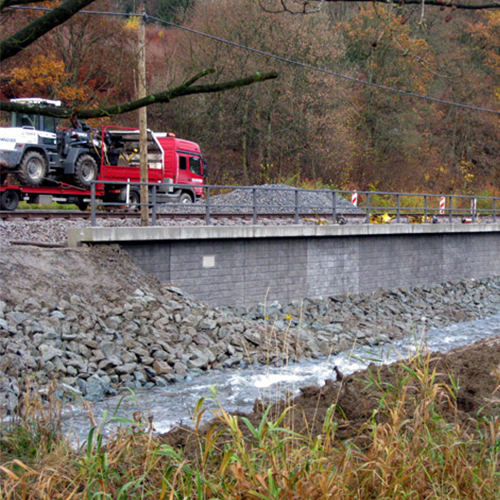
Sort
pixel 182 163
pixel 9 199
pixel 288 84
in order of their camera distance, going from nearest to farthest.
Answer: pixel 9 199 → pixel 182 163 → pixel 288 84

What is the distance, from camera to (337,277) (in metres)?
19.6

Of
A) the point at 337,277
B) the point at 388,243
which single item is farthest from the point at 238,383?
the point at 388,243

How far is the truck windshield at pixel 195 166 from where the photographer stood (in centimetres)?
2932

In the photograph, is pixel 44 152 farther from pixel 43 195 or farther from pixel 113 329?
pixel 113 329

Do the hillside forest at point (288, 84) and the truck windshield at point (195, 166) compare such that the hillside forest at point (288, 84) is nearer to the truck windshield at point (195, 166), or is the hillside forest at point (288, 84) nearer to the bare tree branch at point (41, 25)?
the truck windshield at point (195, 166)

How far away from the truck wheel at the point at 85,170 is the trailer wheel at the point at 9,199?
7.91ft

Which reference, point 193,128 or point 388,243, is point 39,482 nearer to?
point 388,243

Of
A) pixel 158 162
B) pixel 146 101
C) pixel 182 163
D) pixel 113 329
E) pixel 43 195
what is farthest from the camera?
pixel 182 163

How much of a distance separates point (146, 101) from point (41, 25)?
0.77 m

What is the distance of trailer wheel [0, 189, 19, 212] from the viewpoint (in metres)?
18.8

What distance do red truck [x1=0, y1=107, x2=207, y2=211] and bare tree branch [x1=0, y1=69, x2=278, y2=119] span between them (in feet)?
40.6

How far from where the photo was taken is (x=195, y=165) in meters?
29.7

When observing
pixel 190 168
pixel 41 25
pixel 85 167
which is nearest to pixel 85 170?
pixel 85 167

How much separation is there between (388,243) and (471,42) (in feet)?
95.5
